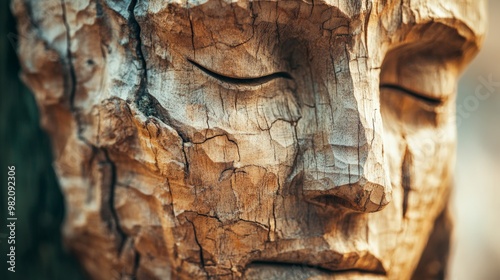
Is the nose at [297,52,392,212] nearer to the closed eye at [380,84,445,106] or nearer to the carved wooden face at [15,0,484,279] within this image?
the carved wooden face at [15,0,484,279]

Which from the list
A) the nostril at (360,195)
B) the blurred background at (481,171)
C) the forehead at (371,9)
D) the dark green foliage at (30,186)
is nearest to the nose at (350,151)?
the nostril at (360,195)

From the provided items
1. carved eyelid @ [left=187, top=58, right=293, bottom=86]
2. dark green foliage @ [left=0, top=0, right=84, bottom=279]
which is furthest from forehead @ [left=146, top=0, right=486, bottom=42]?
dark green foliage @ [left=0, top=0, right=84, bottom=279]

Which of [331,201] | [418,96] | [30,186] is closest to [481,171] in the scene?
[418,96]

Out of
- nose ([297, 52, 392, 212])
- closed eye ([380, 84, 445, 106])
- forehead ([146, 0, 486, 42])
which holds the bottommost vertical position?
nose ([297, 52, 392, 212])

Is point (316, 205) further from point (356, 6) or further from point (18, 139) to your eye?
point (18, 139)

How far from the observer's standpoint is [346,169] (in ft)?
3.22

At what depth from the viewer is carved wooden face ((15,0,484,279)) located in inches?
38.8

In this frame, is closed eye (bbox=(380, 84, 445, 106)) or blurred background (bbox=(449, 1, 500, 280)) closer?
closed eye (bbox=(380, 84, 445, 106))

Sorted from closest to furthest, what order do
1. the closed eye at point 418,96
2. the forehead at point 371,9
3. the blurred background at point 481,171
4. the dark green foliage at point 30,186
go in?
the forehead at point 371,9 < the closed eye at point 418,96 < the dark green foliage at point 30,186 < the blurred background at point 481,171

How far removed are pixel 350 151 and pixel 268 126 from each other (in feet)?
0.54

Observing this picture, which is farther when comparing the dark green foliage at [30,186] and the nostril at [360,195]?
the dark green foliage at [30,186]

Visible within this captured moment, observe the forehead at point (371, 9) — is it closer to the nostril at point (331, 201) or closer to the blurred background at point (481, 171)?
the nostril at point (331, 201)

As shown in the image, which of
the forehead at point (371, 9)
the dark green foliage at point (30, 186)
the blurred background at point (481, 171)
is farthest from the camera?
the blurred background at point (481, 171)

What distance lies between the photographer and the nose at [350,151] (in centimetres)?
97
